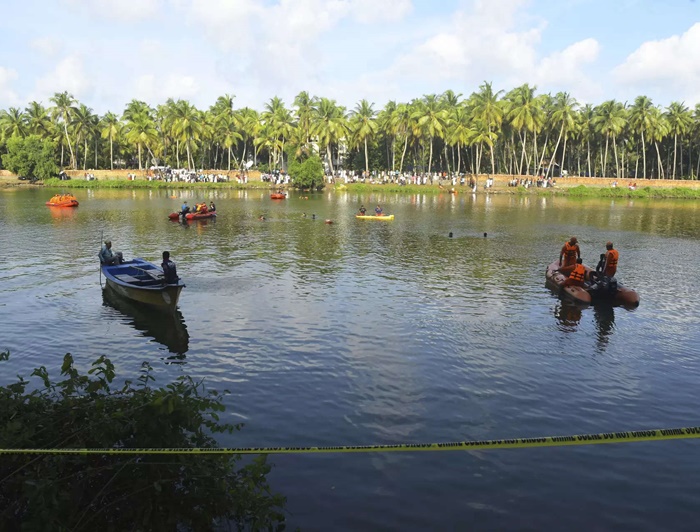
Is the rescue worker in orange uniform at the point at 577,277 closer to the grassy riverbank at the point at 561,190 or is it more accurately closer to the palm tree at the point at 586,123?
the grassy riverbank at the point at 561,190

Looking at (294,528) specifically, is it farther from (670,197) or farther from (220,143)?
(220,143)

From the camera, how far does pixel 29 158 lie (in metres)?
99.9

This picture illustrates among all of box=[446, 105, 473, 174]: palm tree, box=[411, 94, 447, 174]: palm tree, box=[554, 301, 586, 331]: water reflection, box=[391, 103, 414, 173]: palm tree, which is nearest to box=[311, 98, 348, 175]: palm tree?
box=[391, 103, 414, 173]: palm tree

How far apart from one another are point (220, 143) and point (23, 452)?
116m

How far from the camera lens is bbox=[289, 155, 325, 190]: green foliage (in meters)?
96.1

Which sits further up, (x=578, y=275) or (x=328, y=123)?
(x=328, y=123)

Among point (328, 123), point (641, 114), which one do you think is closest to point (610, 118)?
point (641, 114)

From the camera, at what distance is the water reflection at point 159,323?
660 inches

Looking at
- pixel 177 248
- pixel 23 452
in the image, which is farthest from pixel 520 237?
pixel 23 452

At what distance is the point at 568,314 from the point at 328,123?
87.3 metres

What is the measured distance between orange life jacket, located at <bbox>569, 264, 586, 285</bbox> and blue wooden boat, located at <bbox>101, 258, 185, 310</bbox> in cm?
1548

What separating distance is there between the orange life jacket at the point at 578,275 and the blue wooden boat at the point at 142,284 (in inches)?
609

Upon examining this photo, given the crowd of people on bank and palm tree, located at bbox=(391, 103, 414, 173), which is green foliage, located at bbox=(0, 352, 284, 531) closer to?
the crowd of people on bank

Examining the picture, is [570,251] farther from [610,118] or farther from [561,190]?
[610,118]
